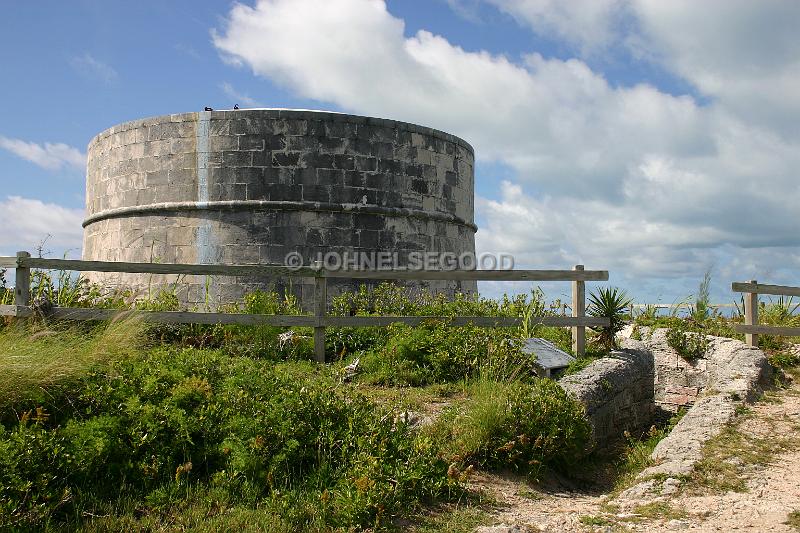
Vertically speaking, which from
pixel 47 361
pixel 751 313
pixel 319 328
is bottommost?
pixel 47 361

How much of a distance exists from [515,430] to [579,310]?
12.0ft

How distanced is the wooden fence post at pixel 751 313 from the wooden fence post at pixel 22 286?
1057 centimetres

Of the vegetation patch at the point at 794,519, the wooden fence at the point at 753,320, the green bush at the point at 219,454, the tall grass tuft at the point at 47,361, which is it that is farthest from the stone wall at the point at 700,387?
A: the tall grass tuft at the point at 47,361

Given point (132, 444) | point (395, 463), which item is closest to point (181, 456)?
point (132, 444)

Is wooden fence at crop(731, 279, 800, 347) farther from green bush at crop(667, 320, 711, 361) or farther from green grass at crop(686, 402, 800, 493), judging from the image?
green grass at crop(686, 402, 800, 493)

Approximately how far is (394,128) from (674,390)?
21.1 ft

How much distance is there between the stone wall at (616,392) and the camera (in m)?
7.36

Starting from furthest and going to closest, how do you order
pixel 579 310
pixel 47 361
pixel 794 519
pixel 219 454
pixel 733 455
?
pixel 579 310, pixel 733 455, pixel 47 361, pixel 219 454, pixel 794 519

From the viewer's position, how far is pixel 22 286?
838cm

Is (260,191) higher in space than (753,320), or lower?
higher

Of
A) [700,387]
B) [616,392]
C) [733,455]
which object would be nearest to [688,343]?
[700,387]

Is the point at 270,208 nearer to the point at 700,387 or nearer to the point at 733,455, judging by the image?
the point at 700,387

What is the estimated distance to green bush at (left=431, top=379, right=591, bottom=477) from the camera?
228 inches

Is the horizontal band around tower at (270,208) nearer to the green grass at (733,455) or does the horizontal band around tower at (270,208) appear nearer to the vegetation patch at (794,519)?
the green grass at (733,455)
